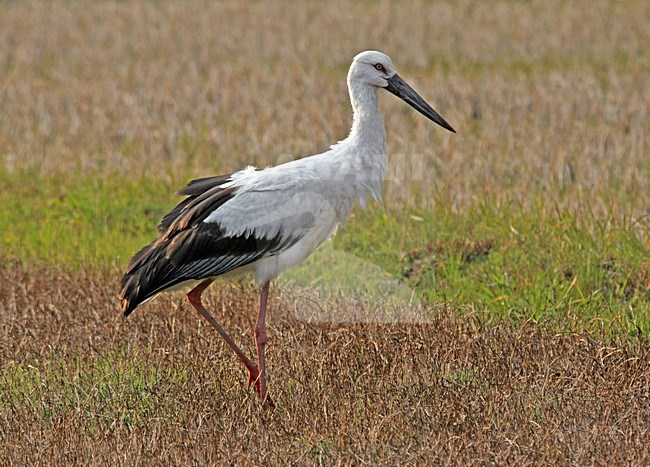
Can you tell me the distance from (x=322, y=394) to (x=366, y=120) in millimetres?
1536

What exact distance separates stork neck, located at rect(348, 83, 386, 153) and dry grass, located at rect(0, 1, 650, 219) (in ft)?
9.25

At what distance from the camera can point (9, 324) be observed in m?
6.45

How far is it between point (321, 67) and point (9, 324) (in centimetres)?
1008

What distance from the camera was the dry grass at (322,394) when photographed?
15.1 ft

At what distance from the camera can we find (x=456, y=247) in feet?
25.0

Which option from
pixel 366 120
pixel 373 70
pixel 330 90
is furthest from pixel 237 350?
pixel 330 90

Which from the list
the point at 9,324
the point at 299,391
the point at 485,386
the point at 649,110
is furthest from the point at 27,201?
the point at 649,110

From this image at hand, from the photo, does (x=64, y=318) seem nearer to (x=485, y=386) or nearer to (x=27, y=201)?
(x=485, y=386)

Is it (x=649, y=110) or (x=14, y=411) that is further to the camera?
(x=649, y=110)

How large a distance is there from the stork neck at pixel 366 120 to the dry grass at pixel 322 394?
105cm

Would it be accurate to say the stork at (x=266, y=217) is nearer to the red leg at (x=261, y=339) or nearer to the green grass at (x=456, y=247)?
the red leg at (x=261, y=339)

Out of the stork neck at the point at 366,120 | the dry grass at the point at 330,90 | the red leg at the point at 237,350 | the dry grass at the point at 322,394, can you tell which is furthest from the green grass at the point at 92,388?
the dry grass at the point at 330,90

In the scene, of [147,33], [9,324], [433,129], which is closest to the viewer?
[9,324]

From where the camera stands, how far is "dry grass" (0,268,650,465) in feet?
15.1
